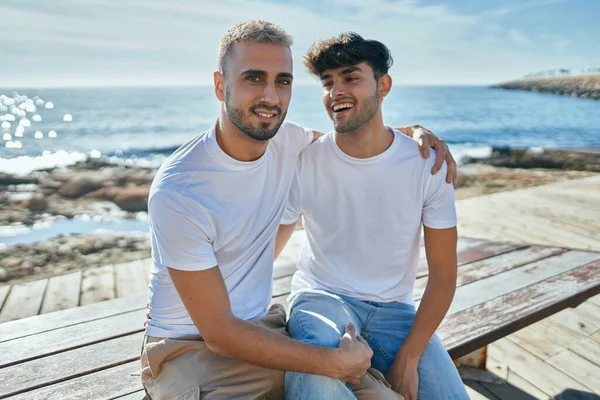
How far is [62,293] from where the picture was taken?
3957 mm

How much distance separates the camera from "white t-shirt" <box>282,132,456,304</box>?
229 cm

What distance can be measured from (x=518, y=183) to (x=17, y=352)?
11038 millimetres

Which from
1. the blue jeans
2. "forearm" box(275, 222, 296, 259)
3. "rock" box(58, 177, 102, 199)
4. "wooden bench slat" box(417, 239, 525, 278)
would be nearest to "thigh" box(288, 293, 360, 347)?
the blue jeans

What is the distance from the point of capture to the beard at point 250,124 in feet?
6.59

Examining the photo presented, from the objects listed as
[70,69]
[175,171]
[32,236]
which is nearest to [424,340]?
[175,171]

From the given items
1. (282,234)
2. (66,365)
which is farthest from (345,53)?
(66,365)

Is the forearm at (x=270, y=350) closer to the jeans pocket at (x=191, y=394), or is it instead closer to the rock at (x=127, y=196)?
the jeans pocket at (x=191, y=394)

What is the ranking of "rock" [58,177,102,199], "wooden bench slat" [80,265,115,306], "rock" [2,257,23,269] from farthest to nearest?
"rock" [58,177,102,199] → "rock" [2,257,23,269] → "wooden bench slat" [80,265,115,306]

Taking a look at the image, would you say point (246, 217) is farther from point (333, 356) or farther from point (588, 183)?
point (588, 183)

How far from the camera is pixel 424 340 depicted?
2096 millimetres

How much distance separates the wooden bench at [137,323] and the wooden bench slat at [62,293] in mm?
1352

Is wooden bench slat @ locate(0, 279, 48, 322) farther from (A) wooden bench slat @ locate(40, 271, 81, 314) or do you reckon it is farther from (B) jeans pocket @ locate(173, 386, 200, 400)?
(B) jeans pocket @ locate(173, 386, 200, 400)

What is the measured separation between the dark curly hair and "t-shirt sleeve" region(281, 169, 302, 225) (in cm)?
58

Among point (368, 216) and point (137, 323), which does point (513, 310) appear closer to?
point (368, 216)
